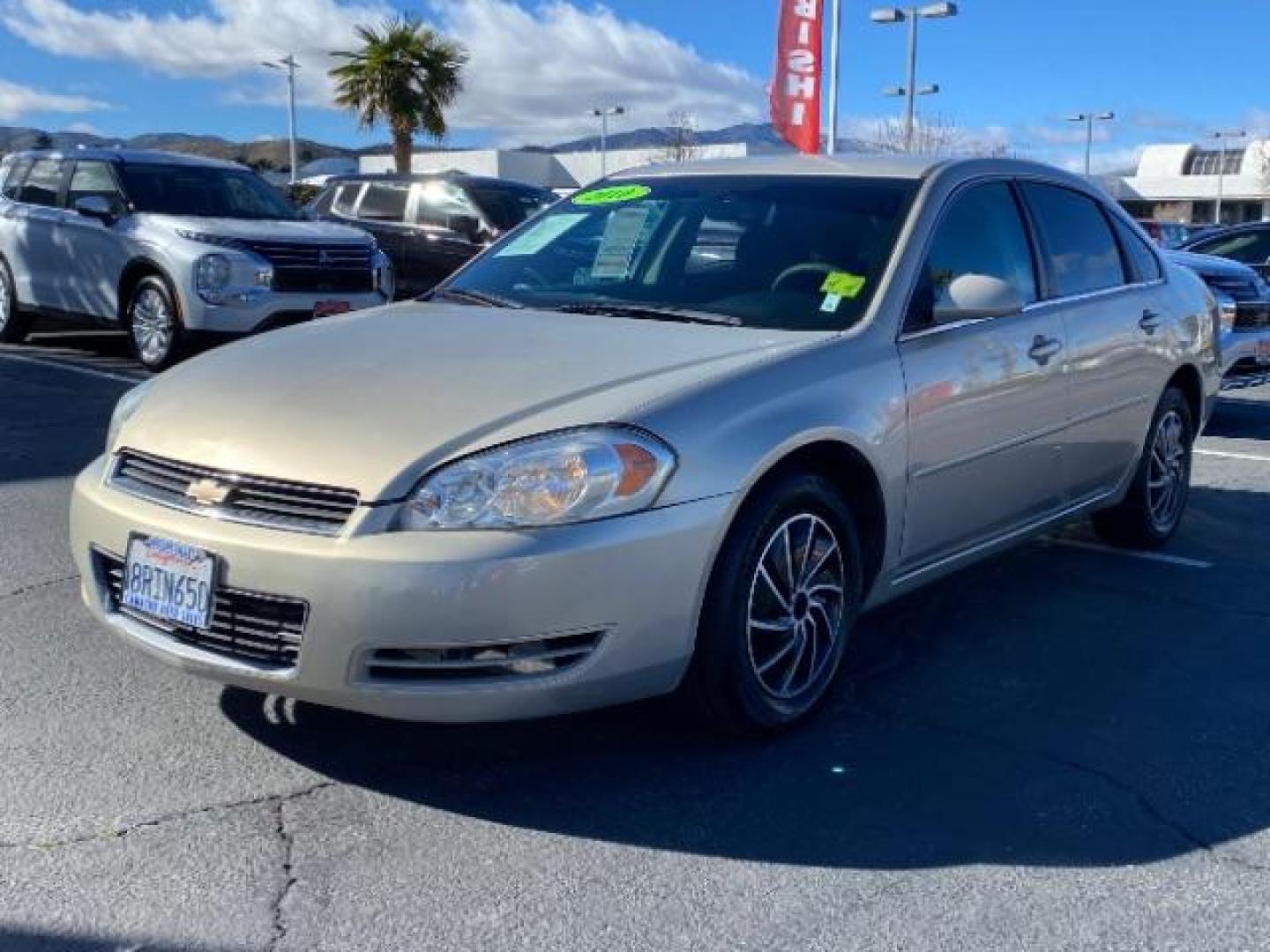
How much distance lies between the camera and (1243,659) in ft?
15.4

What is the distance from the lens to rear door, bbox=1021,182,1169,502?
5117 millimetres

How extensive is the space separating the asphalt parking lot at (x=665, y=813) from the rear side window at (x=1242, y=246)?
961 cm

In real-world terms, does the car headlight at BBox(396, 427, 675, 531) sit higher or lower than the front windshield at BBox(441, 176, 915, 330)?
lower

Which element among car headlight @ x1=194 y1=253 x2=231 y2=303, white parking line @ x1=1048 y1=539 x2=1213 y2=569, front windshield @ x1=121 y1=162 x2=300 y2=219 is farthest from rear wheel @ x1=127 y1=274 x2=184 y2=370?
white parking line @ x1=1048 y1=539 x2=1213 y2=569

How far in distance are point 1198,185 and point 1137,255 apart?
82440 mm

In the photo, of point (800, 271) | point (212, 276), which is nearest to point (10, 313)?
point (212, 276)

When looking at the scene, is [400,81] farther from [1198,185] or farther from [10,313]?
[1198,185]

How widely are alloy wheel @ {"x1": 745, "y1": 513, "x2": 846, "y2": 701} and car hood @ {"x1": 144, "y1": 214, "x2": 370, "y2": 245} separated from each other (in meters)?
7.60

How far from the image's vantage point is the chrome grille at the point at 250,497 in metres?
3.24

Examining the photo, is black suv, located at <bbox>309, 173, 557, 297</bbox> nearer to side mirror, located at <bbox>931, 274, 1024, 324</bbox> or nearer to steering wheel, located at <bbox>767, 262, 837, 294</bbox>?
steering wheel, located at <bbox>767, 262, 837, 294</bbox>

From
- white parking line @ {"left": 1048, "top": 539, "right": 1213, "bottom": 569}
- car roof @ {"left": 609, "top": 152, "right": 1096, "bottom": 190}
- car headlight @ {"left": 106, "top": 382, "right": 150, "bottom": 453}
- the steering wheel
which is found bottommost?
white parking line @ {"left": 1048, "top": 539, "right": 1213, "bottom": 569}

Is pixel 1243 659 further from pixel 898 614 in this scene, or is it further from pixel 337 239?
pixel 337 239

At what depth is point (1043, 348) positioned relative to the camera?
190 inches

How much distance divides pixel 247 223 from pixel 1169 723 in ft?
28.6
